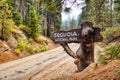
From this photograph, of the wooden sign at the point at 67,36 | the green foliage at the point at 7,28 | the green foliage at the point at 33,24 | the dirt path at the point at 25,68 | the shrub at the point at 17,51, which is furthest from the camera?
the green foliage at the point at 33,24

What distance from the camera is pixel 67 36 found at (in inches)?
432

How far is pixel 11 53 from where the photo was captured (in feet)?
90.8

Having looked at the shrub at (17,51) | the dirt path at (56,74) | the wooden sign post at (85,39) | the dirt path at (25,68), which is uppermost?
the wooden sign post at (85,39)

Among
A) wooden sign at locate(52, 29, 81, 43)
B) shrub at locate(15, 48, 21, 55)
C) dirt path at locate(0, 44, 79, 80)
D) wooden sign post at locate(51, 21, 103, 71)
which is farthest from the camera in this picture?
shrub at locate(15, 48, 21, 55)

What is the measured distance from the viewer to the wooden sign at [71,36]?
10.4 m

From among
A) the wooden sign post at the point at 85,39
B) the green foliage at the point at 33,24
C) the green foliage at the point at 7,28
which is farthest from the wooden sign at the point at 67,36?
the green foliage at the point at 33,24

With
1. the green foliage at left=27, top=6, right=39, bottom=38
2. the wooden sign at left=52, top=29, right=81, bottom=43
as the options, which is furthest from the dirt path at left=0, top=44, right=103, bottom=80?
the green foliage at left=27, top=6, right=39, bottom=38

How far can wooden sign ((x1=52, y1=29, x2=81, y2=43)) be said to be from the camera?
10680 millimetres

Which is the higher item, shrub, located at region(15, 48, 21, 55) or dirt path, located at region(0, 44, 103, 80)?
dirt path, located at region(0, 44, 103, 80)

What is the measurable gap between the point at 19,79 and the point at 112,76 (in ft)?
26.6

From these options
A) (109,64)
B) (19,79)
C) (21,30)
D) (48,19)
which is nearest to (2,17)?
(21,30)

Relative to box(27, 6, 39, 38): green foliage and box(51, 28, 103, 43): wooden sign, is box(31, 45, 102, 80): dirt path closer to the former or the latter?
box(51, 28, 103, 43): wooden sign

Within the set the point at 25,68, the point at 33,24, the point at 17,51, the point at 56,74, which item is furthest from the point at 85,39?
the point at 33,24

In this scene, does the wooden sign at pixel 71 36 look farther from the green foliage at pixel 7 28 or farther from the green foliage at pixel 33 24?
the green foliage at pixel 33 24
